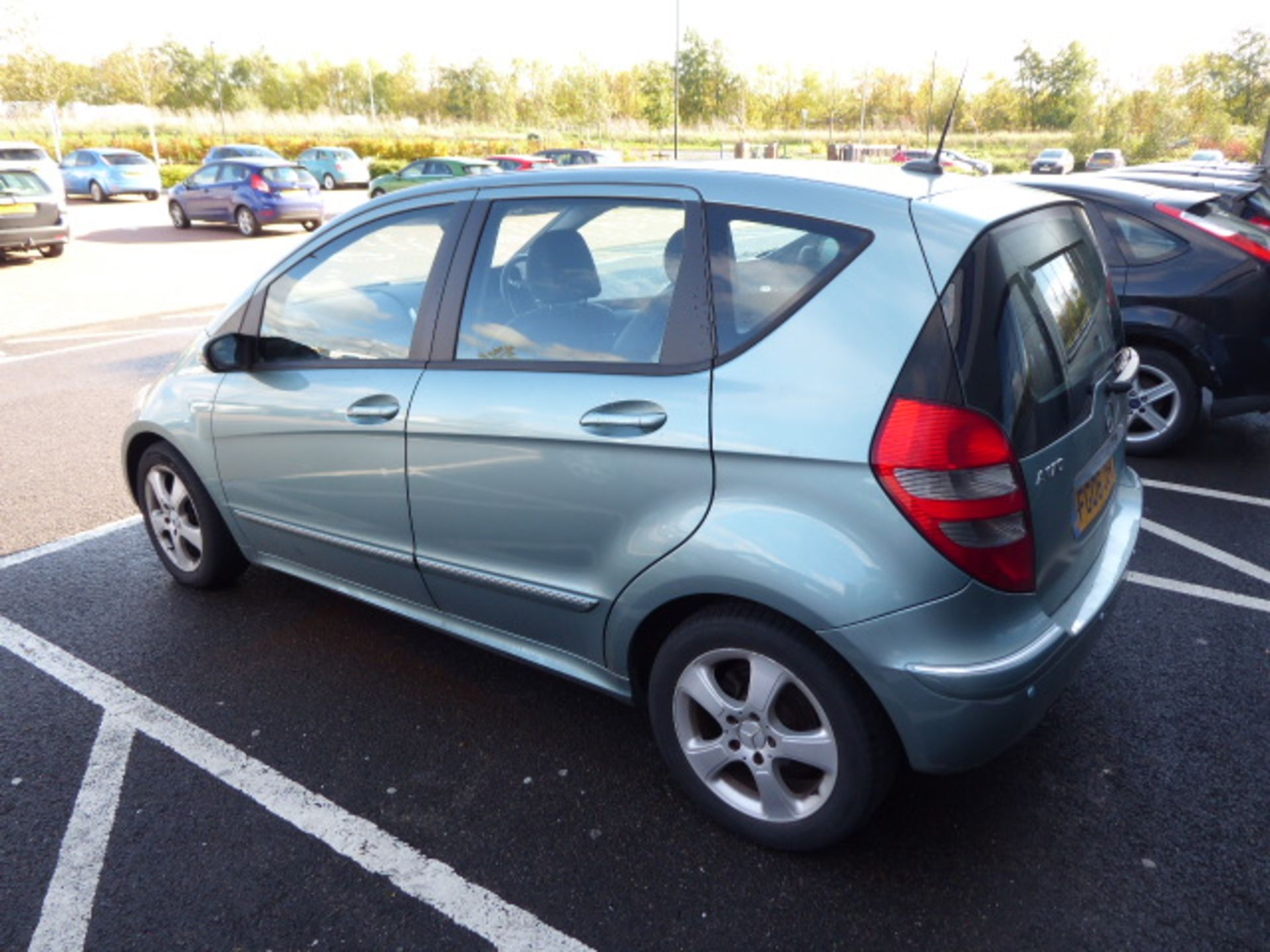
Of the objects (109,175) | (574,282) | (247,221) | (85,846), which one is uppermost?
(574,282)

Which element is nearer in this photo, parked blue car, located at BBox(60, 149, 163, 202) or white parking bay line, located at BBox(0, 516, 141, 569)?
white parking bay line, located at BBox(0, 516, 141, 569)

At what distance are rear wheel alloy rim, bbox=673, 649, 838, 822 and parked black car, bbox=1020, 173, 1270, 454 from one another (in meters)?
3.86

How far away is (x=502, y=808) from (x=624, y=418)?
115 cm

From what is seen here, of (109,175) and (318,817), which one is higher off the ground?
(109,175)

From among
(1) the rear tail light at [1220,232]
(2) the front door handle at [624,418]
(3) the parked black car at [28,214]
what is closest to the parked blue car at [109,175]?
(3) the parked black car at [28,214]

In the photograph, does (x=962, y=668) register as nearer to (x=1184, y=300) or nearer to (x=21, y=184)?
(x=1184, y=300)

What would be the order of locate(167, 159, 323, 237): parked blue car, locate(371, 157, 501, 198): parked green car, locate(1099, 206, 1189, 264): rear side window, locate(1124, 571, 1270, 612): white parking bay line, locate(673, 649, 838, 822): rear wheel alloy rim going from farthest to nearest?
locate(371, 157, 501, 198): parked green car, locate(167, 159, 323, 237): parked blue car, locate(1099, 206, 1189, 264): rear side window, locate(1124, 571, 1270, 612): white parking bay line, locate(673, 649, 838, 822): rear wheel alloy rim

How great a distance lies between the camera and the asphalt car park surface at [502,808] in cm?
224

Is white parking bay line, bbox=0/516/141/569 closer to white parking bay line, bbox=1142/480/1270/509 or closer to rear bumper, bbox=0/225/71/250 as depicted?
white parking bay line, bbox=1142/480/1270/509

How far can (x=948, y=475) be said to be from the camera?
204cm

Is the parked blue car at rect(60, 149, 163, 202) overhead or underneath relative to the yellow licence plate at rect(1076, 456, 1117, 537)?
underneath

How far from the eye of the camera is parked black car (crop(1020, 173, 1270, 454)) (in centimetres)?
523

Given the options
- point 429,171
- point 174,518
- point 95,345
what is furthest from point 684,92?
point 174,518

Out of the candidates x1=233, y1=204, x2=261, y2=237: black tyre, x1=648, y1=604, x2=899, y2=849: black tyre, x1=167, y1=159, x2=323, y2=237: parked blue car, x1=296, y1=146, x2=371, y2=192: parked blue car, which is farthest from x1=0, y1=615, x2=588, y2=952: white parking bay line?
x1=296, y1=146, x2=371, y2=192: parked blue car
